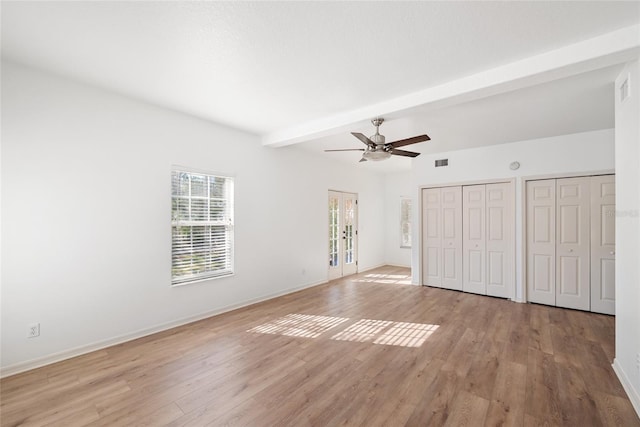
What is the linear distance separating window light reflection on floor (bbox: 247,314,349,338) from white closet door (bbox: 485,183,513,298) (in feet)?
10.0

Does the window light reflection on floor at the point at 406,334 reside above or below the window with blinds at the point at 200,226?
below

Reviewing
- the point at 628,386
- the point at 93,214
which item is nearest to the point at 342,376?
the point at 628,386

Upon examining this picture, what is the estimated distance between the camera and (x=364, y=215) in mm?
7465

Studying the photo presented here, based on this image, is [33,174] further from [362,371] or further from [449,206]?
[449,206]

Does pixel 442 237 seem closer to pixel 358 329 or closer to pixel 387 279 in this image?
pixel 387 279

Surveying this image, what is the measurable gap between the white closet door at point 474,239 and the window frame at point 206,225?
4.33 metres

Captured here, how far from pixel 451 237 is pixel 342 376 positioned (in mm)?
4047

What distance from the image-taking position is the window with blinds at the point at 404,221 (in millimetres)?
8055

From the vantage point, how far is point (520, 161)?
4797mm

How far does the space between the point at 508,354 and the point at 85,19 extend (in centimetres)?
474

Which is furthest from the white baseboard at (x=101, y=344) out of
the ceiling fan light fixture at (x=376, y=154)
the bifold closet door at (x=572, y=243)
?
the bifold closet door at (x=572, y=243)

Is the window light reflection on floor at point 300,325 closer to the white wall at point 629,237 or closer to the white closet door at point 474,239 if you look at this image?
the white wall at point 629,237

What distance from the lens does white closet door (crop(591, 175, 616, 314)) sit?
162 inches

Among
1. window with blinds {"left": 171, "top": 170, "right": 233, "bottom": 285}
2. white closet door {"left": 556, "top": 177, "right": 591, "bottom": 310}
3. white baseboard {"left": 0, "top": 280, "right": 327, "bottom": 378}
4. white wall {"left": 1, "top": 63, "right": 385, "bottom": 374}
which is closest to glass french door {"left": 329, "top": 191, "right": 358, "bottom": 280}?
white wall {"left": 1, "top": 63, "right": 385, "bottom": 374}
